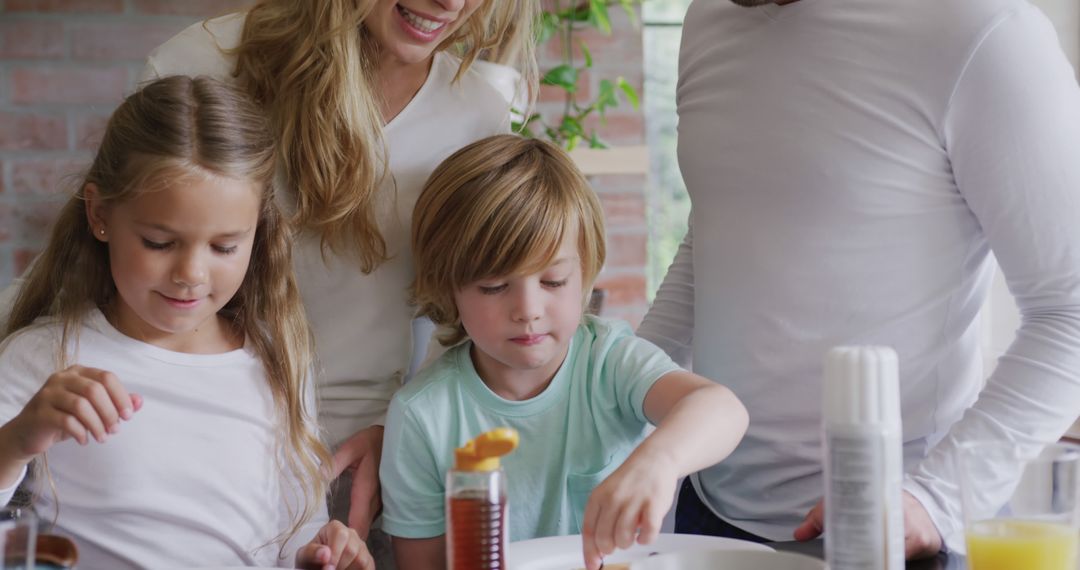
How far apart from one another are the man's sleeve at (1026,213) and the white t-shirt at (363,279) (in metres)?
0.65

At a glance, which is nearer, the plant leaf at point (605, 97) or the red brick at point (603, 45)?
the plant leaf at point (605, 97)

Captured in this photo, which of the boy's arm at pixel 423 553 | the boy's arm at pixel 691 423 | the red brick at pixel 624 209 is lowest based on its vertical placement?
the red brick at pixel 624 209

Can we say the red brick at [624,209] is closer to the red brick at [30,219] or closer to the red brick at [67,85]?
the red brick at [67,85]

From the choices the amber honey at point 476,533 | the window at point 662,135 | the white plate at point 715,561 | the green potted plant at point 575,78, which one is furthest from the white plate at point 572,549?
the window at point 662,135

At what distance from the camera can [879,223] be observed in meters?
1.25

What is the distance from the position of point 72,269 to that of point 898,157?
928 millimetres

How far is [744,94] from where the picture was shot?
54.0 inches

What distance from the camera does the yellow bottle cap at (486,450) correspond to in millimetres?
851

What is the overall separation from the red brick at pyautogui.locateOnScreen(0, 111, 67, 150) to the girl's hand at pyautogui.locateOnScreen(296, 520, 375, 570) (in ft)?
5.87

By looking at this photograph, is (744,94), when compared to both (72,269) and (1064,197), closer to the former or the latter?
(1064,197)

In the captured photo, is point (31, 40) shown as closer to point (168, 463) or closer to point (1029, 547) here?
point (168, 463)

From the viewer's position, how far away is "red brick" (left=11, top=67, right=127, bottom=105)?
2660 mm

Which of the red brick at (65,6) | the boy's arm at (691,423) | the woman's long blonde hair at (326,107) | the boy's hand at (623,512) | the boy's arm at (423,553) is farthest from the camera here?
the red brick at (65,6)

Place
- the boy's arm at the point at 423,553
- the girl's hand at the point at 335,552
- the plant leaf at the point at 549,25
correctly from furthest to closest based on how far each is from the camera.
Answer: the plant leaf at the point at 549,25
the boy's arm at the point at 423,553
the girl's hand at the point at 335,552
